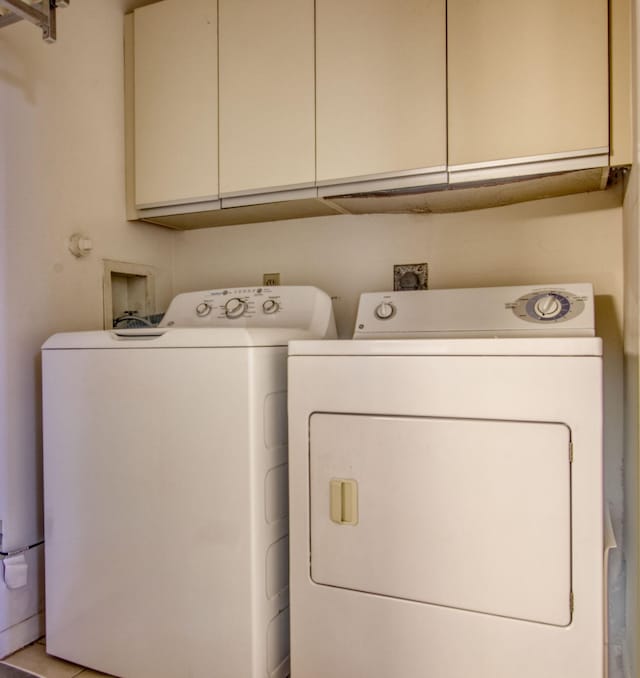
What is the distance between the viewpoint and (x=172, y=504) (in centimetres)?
132

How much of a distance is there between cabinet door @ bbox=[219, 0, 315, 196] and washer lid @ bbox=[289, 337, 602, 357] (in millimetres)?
655

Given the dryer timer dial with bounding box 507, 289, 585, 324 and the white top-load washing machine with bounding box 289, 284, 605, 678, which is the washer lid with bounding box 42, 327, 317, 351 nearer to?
the white top-load washing machine with bounding box 289, 284, 605, 678

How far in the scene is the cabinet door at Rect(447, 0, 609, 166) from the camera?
1306mm

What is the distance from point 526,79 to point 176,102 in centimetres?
119

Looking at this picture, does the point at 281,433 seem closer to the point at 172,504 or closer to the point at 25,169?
the point at 172,504

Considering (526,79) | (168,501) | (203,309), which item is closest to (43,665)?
(168,501)

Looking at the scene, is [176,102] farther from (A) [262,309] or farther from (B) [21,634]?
(B) [21,634]

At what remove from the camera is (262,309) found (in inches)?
68.7

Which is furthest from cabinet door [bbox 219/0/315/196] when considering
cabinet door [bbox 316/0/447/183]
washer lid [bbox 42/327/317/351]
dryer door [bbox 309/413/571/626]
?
dryer door [bbox 309/413/571/626]

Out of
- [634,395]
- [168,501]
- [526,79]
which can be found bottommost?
[168,501]

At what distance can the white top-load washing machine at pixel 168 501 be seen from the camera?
1252 millimetres

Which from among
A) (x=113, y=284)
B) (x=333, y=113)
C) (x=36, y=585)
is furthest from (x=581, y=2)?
(x=36, y=585)

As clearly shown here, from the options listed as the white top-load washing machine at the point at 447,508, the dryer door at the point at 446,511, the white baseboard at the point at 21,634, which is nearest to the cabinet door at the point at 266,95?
the white top-load washing machine at the point at 447,508

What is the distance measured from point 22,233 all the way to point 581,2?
5.62 ft
